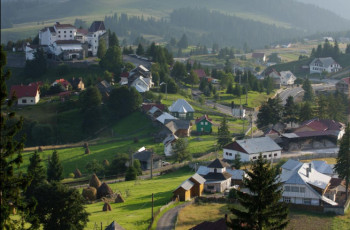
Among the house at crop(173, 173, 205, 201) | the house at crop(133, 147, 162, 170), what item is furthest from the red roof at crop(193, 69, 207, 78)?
the house at crop(173, 173, 205, 201)

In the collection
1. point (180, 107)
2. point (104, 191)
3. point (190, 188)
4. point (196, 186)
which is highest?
point (190, 188)

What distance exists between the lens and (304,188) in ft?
151

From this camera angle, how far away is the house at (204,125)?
71.1 m

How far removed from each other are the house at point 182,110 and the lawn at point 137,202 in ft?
58.7

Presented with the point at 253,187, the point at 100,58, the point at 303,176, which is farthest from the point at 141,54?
the point at 253,187

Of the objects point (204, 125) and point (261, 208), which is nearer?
point (261, 208)

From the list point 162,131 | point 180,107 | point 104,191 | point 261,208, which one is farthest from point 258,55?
point 261,208

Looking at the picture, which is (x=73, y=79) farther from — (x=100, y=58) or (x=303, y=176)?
(x=303, y=176)

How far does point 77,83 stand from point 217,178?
1635 inches

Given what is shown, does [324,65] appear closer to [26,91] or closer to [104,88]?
[104,88]

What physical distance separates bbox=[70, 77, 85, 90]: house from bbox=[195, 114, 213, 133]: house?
2303cm

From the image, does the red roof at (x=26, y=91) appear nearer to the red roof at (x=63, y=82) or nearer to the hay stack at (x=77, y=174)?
the red roof at (x=63, y=82)

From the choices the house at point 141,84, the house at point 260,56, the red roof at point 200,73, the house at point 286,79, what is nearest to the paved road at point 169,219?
the house at point 141,84

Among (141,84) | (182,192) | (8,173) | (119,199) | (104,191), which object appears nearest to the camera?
(8,173)
